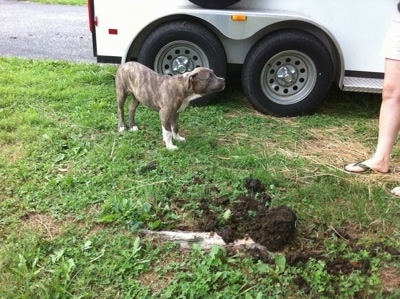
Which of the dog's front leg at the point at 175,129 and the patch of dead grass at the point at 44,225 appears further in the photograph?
the dog's front leg at the point at 175,129

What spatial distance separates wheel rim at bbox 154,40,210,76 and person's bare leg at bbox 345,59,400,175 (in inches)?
82.0

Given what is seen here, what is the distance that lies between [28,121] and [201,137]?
183cm

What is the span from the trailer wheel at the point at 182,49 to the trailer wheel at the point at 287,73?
37 centimetres

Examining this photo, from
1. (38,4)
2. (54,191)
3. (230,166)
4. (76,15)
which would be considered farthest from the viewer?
(38,4)

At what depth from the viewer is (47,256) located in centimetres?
301

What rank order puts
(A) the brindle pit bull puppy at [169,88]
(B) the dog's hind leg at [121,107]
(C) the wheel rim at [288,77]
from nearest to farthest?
(A) the brindle pit bull puppy at [169,88] → (B) the dog's hind leg at [121,107] → (C) the wheel rim at [288,77]

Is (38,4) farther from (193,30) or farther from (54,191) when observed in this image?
(54,191)

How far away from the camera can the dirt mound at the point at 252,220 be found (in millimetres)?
3162

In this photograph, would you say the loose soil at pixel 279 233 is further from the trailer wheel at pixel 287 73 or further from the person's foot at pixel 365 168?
the trailer wheel at pixel 287 73

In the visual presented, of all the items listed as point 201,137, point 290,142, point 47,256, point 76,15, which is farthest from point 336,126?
point 76,15

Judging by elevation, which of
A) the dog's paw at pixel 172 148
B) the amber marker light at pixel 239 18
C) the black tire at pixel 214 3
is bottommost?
the dog's paw at pixel 172 148

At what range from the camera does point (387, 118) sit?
13.2 ft

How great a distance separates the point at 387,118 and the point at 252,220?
5.23ft

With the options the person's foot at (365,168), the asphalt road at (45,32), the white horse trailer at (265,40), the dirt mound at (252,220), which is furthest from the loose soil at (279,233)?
the asphalt road at (45,32)
